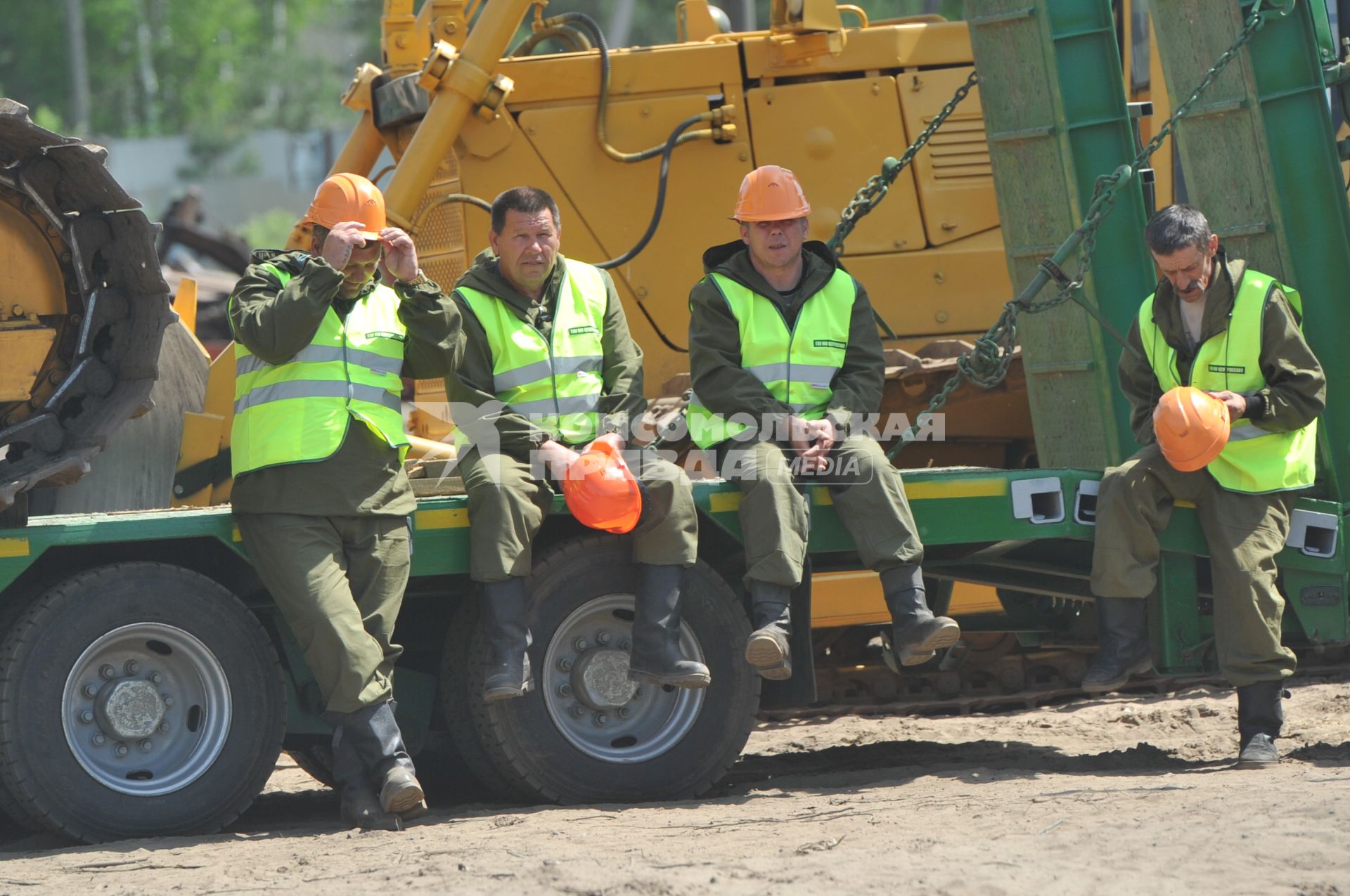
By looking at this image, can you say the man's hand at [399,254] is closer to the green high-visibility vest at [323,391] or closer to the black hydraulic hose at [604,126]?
the green high-visibility vest at [323,391]

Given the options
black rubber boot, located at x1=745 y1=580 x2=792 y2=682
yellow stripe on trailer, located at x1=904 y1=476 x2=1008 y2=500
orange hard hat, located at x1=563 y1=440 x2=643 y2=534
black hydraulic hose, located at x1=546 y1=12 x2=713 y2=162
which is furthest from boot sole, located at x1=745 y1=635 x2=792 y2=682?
black hydraulic hose, located at x1=546 y1=12 x2=713 y2=162

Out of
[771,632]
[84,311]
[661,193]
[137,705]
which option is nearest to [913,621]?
[771,632]

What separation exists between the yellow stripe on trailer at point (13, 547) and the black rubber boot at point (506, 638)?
5.03 ft

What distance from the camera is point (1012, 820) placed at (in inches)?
230

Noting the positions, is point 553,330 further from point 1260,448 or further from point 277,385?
point 1260,448

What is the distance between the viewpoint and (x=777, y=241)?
712 centimetres

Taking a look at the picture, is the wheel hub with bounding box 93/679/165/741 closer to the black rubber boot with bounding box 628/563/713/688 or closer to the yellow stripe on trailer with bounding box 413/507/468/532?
the yellow stripe on trailer with bounding box 413/507/468/532

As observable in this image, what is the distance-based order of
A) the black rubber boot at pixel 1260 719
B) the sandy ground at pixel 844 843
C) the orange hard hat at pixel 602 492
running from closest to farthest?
the sandy ground at pixel 844 843
the orange hard hat at pixel 602 492
the black rubber boot at pixel 1260 719

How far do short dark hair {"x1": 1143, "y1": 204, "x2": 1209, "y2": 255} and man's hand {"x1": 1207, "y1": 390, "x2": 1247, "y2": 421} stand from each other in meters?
0.56

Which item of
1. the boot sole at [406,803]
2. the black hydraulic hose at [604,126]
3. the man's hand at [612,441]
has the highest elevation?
the black hydraulic hose at [604,126]

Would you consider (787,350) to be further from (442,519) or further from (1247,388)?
(1247,388)

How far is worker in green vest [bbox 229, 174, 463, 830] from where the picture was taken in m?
6.15

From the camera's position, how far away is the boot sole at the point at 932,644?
658cm

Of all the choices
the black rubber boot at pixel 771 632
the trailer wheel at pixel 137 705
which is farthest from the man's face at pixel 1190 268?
the trailer wheel at pixel 137 705
